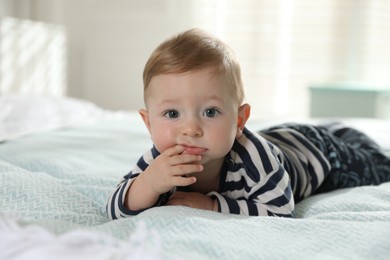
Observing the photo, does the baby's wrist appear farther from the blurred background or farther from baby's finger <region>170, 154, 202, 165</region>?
the blurred background

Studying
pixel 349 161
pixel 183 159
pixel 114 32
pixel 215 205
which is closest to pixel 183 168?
pixel 183 159

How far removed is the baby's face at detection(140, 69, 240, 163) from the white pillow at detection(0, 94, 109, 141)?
895 millimetres

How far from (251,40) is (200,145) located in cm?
322

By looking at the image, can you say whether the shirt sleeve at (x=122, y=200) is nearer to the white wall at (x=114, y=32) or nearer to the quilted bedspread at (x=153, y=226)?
the quilted bedspread at (x=153, y=226)

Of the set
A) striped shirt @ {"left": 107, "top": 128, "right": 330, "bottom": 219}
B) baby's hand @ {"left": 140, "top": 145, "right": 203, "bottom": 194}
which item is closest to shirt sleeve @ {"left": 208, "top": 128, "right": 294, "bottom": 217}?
striped shirt @ {"left": 107, "top": 128, "right": 330, "bottom": 219}

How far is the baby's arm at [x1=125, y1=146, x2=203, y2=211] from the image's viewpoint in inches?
37.0

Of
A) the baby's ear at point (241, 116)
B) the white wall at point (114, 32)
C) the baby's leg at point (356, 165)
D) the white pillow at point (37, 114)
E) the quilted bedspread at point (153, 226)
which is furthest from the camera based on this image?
the white wall at point (114, 32)

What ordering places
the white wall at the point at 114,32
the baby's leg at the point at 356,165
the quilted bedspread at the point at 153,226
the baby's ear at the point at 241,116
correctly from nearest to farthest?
the quilted bedspread at the point at 153,226, the baby's ear at the point at 241,116, the baby's leg at the point at 356,165, the white wall at the point at 114,32

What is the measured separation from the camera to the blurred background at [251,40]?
400 cm

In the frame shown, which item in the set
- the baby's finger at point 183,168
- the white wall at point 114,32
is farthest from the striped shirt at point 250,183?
the white wall at point 114,32

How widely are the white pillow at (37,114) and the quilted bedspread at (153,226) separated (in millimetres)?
501

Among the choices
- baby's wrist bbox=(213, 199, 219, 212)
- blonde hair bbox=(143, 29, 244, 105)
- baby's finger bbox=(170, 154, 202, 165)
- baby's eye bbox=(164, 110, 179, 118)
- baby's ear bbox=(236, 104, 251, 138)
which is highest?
blonde hair bbox=(143, 29, 244, 105)

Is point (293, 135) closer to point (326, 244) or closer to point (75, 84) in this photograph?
point (326, 244)

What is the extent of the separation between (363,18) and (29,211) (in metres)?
3.54
